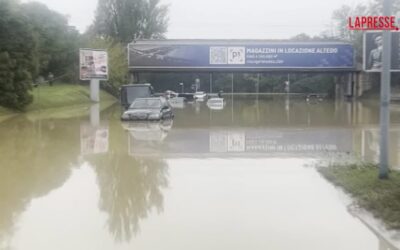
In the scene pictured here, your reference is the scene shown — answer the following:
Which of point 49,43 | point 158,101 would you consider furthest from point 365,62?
point 49,43

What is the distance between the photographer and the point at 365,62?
11.9 meters

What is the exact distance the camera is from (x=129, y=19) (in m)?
82.8

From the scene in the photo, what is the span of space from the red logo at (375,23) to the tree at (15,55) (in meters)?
30.1

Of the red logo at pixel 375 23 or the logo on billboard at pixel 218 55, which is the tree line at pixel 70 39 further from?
the red logo at pixel 375 23

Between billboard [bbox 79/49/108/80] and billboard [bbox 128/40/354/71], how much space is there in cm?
963

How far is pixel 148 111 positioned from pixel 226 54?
1434 inches

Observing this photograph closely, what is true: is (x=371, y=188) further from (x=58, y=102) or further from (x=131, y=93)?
(x=58, y=102)

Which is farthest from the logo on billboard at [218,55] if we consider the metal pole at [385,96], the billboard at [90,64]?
the metal pole at [385,96]

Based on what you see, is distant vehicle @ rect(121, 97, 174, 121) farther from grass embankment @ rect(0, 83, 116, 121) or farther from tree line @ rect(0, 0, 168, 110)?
tree line @ rect(0, 0, 168, 110)

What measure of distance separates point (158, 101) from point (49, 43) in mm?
33547

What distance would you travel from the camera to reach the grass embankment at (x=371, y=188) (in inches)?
335

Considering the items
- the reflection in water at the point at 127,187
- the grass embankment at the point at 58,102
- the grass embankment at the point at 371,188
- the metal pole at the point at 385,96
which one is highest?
the metal pole at the point at 385,96

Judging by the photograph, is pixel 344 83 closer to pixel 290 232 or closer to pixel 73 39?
pixel 73 39

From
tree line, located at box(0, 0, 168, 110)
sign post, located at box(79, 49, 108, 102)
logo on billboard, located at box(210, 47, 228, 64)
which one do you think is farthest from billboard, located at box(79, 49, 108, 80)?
logo on billboard, located at box(210, 47, 228, 64)
